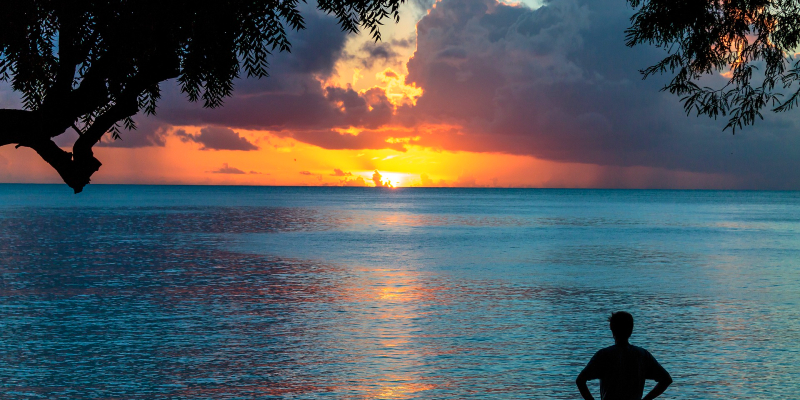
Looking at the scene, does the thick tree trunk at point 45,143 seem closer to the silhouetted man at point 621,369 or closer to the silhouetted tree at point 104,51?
the silhouetted tree at point 104,51

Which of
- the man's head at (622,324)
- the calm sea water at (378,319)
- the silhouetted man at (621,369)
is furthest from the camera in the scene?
the calm sea water at (378,319)

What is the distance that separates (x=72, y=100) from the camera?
642cm

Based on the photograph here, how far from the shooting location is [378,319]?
2230 cm

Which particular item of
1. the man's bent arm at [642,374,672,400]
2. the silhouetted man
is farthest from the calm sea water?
the silhouetted man

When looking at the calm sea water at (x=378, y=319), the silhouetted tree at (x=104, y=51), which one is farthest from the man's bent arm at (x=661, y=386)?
the calm sea water at (x=378, y=319)

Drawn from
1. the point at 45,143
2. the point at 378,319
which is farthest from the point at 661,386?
the point at 378,319

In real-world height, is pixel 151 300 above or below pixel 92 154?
below

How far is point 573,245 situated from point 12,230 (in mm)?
47599

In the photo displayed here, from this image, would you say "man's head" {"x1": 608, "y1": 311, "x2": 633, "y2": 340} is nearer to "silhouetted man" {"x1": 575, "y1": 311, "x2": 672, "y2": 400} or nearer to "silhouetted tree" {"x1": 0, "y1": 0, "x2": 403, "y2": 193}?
"silhouetted man" {"x1": 575, "y1": 311, "x2": 672, "y2": 400}

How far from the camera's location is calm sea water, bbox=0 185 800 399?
596 inches

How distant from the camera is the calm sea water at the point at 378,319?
49.6 feet

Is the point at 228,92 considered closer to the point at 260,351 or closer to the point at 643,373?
the point at 643,373

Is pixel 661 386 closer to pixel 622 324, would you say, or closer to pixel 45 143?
pixel 622 324

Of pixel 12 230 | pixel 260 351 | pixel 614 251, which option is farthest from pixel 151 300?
pixel 12 230
